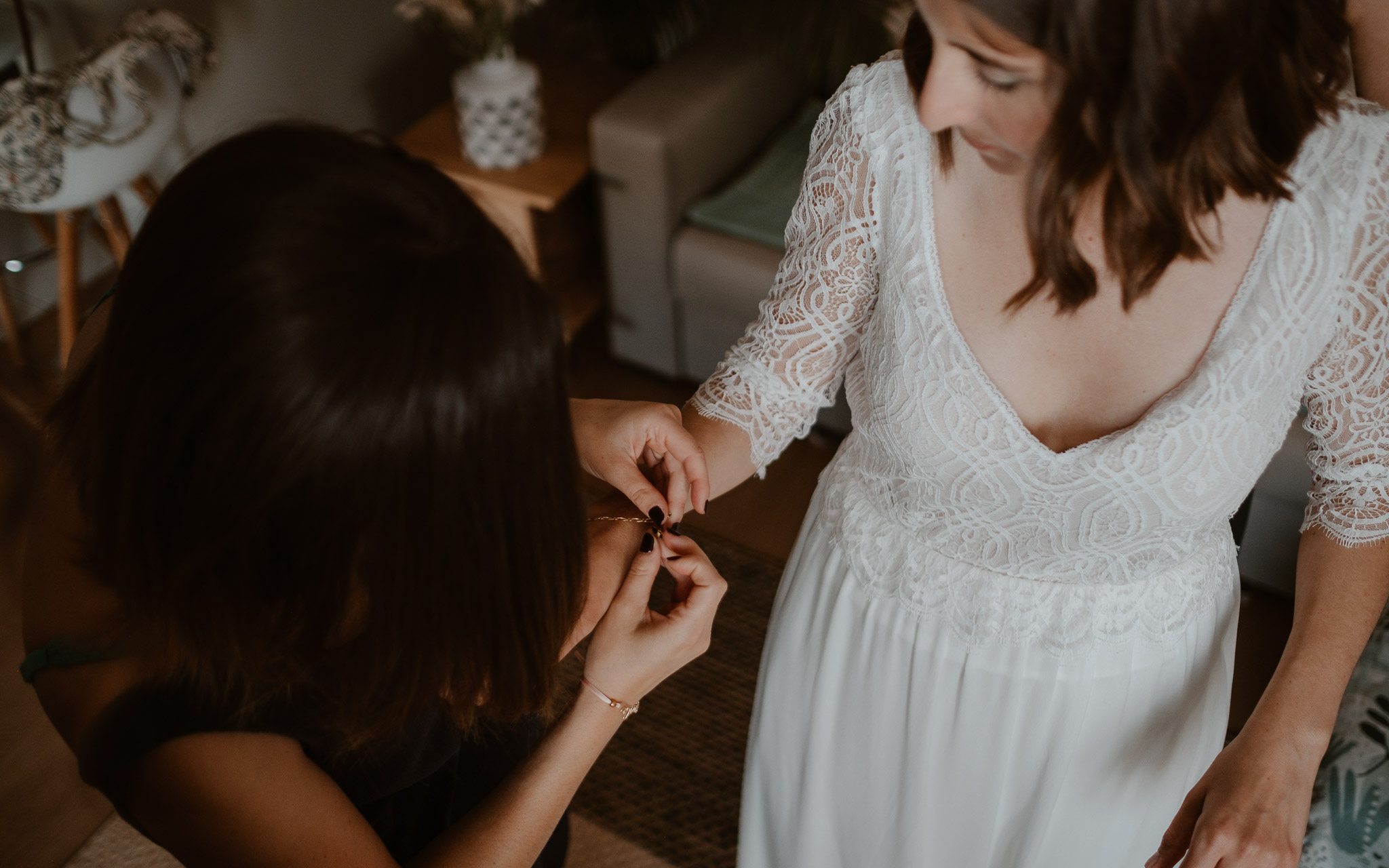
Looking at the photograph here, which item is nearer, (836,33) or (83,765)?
(83,765)

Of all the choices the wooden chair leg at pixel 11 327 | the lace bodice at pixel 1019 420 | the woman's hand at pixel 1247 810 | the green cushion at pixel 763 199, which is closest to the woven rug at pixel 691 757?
the green cushion at pixel 763 199

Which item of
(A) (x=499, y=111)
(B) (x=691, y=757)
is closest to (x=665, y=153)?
(A) (x=499, y=111)

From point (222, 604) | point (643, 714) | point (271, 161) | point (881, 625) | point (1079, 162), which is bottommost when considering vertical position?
point (643, 714)

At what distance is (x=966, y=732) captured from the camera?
41.0 inches

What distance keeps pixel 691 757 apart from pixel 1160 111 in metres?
1.50

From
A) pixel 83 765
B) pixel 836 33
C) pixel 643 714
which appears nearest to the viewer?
pixel 83 765

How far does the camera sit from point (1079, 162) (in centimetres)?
74

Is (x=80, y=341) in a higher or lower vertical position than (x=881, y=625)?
higher

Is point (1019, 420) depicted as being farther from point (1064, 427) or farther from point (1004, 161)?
point (1004, 161)

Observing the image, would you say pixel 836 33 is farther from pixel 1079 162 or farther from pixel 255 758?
pixel 255 758

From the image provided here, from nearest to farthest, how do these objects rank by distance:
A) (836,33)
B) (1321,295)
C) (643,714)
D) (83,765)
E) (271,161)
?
(271,161), (83,765), (1321,295), (643,714), (836,33)

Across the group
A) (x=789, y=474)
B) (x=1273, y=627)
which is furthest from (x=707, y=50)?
(x=1273, y=627)

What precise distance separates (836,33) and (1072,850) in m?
1.86

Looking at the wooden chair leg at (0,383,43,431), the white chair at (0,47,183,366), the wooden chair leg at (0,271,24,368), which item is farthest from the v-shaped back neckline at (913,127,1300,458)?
the wooden chair leg at (0,271,24,368)
